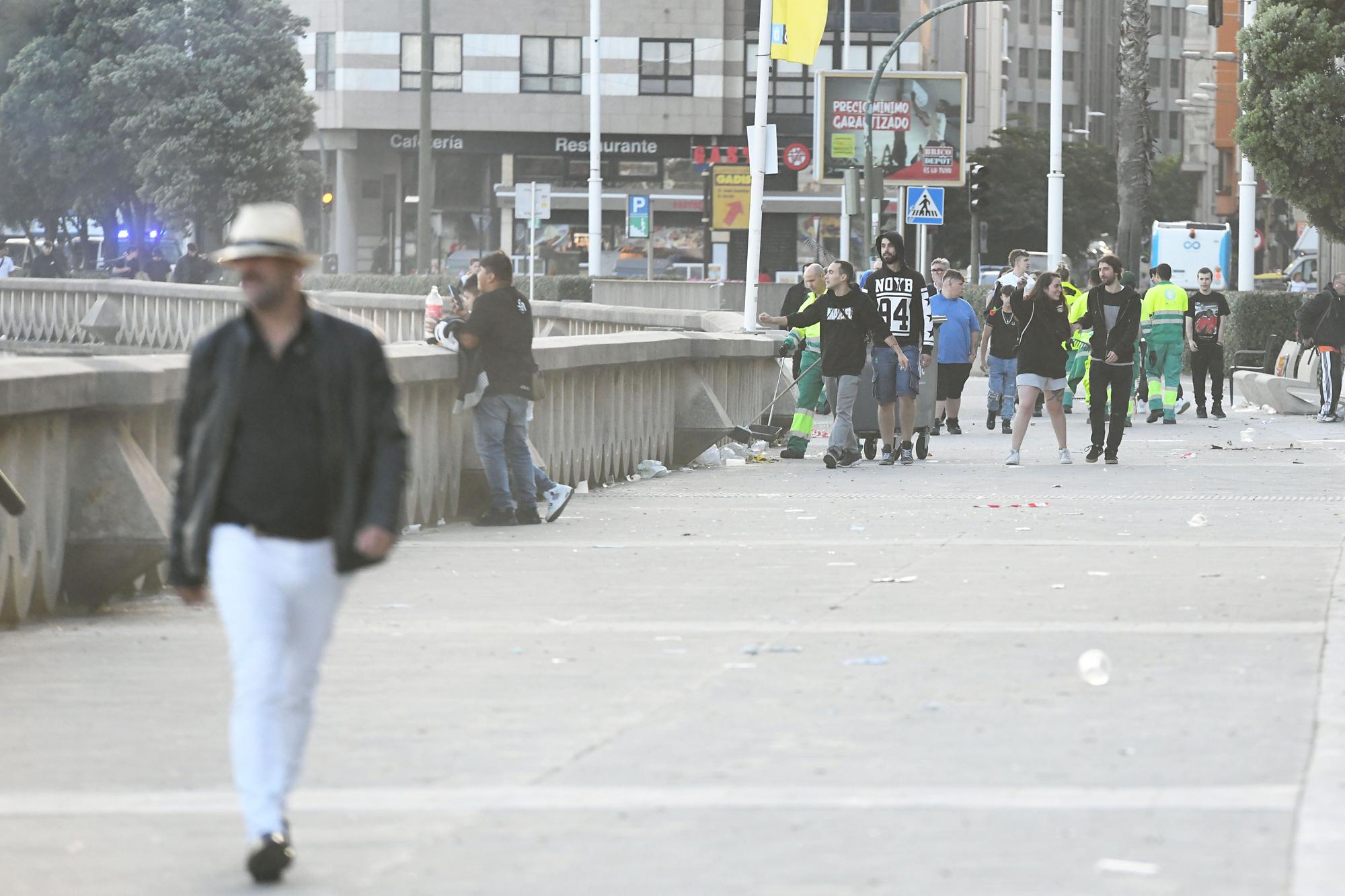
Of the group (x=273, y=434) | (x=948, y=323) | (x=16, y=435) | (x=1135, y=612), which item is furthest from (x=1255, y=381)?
(x=273, y=434)

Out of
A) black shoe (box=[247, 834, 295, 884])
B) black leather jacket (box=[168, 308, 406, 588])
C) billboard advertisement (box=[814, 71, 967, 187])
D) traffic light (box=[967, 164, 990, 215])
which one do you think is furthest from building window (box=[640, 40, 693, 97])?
black shoe (box=[247, 834, 295, 884])

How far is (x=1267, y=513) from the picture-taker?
14.6m

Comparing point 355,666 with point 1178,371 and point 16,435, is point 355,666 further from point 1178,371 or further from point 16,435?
point 1178,371

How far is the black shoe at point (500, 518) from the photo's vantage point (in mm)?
14094

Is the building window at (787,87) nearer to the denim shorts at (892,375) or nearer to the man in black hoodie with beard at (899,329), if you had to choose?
the man in black hoodie with beard at (899,329)

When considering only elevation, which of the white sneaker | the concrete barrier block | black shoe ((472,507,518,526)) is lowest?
black shoe ((472,507,518,526))

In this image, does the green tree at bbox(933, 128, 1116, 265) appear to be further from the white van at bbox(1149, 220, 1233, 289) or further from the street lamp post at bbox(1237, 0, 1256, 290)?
the street lamp post at bbox(1237, 0, 1256, 290)

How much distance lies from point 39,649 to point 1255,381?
72.1 ft

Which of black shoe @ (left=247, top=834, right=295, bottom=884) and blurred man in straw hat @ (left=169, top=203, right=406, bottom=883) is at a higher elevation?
blurred man in straw hat @ (left=169, top=203, right=406, bottom=883)

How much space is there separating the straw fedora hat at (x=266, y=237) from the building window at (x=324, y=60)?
69.4 metres

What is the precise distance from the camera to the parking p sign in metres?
61.8

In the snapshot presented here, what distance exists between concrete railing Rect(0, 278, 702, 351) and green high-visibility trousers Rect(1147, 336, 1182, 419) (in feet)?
44.6

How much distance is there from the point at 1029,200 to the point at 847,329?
64.3m

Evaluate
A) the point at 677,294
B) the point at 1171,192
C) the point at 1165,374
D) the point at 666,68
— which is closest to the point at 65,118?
the point at 677,294
